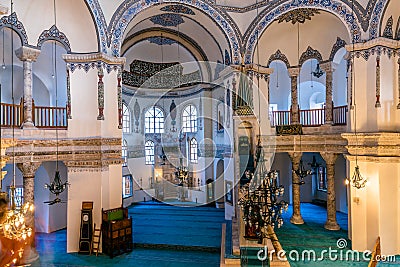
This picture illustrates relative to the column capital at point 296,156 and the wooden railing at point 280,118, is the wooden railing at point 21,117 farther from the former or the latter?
the column capital at point 296,156

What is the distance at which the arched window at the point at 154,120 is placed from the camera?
19719mm

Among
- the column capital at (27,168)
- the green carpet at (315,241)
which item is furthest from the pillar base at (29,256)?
the green carpet at (315,241)

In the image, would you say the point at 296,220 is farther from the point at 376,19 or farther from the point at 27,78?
the point at 27,78

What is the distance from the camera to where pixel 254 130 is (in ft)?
42.9

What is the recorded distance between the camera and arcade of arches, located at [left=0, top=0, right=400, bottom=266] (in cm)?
1023

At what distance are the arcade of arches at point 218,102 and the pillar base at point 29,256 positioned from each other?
52 millimetres

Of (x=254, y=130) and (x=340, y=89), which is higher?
(x=340, y=89)

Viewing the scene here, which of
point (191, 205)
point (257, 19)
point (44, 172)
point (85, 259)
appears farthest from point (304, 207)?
point (44, 172)

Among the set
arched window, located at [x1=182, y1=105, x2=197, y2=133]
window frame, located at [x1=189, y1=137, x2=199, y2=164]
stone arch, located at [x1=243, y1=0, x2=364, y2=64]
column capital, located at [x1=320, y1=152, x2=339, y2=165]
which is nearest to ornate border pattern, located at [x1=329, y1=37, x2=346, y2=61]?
stone arch, located at [x1=243, y1=0, x2=364, y2=64]

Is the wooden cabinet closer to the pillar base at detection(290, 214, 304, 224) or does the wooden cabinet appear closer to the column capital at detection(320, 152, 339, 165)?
the pillar base at detection(290, 214, 304, 224)

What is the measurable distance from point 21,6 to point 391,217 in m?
12.5

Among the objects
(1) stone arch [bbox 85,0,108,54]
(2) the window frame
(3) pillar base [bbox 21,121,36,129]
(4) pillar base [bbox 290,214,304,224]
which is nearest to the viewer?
(3) pillar base [bbox 21,121,36,129]

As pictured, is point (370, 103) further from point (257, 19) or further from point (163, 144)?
point (163, 144)

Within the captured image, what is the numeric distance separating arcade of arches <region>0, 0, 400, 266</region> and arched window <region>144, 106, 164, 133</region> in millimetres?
1038
